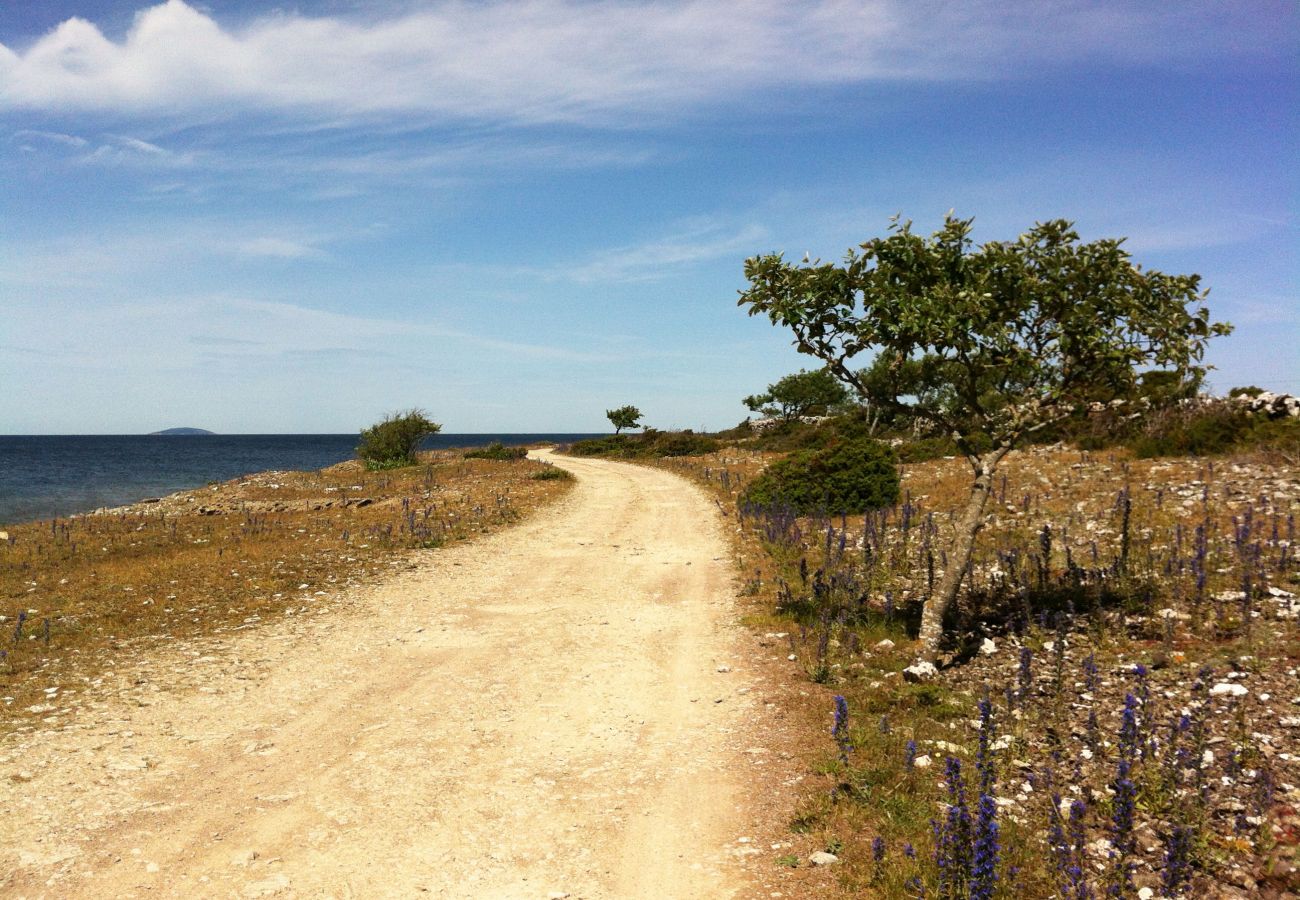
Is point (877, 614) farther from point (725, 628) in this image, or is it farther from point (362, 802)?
point (362, 802)

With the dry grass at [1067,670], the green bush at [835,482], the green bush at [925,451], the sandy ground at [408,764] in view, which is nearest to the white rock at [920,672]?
the dry grass at [1067,670]

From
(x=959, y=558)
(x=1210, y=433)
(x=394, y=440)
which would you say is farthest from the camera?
(x=394, y=440)

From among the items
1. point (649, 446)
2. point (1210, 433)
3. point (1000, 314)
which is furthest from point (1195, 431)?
point (649, 446)

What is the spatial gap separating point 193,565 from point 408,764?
12696 mm

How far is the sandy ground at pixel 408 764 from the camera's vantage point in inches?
235

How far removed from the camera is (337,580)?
1636cm

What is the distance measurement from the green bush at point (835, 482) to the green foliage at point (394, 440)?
110ft

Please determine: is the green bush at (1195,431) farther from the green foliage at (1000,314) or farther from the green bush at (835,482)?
the green foliage at (1000,314)

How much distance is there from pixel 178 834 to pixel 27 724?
4066mm

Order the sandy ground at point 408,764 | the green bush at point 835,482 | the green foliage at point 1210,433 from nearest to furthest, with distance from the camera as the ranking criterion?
the sandy ground at point 408,764, the green foliage at point 1210,433, the green bush at point 835,482

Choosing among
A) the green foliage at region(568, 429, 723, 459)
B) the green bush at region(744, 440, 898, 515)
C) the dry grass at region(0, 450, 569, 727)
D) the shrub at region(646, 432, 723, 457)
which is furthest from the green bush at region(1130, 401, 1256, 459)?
the green foliage at region(568, 429, 723, 459)

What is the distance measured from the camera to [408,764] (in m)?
7.84

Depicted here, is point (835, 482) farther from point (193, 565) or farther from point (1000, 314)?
point (193, 565)

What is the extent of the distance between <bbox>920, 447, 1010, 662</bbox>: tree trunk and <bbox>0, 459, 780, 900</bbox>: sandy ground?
8.97 ft
